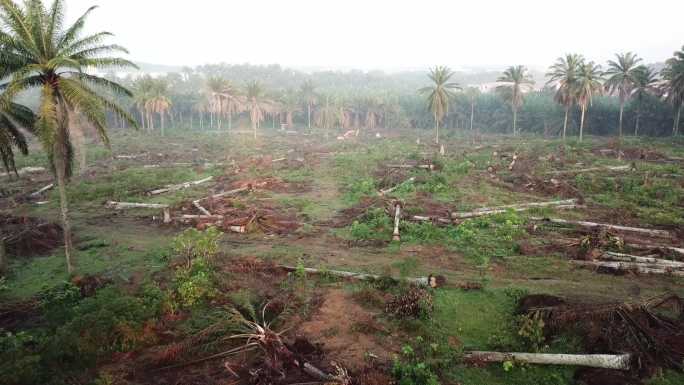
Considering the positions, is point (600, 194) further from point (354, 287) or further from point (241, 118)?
point (241, 118)

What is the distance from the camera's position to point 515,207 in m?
16.5

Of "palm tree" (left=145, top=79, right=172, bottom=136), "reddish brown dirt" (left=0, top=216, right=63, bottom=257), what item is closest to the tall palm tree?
"palm tree" (left=145, top=79, right=172, bottom=136)

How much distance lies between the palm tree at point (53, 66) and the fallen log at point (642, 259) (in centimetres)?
1475

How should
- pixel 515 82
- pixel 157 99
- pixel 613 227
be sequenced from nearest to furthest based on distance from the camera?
pixel 613 227
pixel 515 82
pixel 157 99

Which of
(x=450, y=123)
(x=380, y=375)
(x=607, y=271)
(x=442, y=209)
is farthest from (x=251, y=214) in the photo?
(x=450, y=123)

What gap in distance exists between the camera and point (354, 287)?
1016cm

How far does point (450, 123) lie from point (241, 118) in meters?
38.2

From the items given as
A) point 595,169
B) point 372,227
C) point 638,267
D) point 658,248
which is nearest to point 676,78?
point 595,169

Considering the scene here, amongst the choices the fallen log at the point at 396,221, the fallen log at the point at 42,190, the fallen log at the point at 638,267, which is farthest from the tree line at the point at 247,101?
the fallen log at the point at 638,267

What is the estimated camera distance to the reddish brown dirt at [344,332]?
7375 mm

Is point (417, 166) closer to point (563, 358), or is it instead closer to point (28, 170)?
point (563, 358)

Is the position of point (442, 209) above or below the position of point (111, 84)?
below

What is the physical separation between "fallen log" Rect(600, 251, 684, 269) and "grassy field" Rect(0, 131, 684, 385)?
2.00 feet

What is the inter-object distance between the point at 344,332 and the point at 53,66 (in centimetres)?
1019
